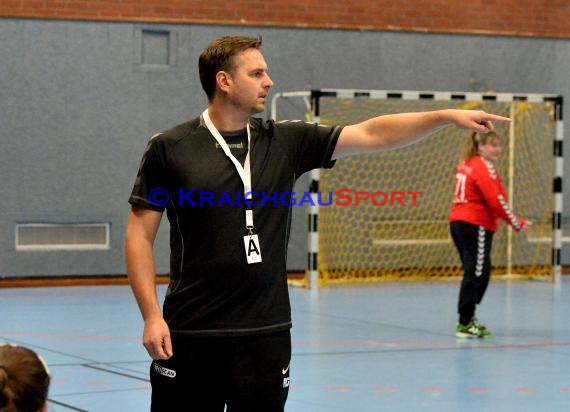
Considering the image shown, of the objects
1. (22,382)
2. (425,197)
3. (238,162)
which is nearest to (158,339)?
(238,162)

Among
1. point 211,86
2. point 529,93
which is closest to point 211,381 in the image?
point 211,86

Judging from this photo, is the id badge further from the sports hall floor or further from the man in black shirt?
the sports hall floor

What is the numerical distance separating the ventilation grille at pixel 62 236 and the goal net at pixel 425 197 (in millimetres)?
2802

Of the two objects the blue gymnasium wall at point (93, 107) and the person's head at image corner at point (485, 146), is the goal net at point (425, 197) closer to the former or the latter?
the blue gymnasium wall at point (93, 107)

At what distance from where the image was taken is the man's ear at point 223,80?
4.00 metres

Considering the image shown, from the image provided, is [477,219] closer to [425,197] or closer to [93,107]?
A: [425,197]

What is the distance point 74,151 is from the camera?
14.0 metres

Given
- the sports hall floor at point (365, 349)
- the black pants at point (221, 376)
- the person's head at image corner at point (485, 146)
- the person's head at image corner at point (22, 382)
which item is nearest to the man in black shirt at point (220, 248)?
the black pants at point (221, 376)

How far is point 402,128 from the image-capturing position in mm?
4125

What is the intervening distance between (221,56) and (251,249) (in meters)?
0.70

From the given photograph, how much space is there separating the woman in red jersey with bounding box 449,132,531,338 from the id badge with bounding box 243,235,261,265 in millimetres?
5909

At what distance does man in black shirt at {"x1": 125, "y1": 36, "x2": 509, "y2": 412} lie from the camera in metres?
3.89

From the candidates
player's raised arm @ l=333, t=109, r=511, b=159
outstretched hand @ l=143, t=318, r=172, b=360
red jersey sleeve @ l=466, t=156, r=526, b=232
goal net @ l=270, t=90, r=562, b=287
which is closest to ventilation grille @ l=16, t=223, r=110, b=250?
goal net @ l=270, t=90, r=562, b=287

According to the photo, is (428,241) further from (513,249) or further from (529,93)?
(529,93)
